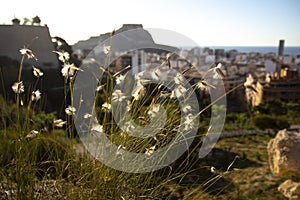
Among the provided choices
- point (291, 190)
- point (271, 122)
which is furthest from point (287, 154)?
point (271, 122)

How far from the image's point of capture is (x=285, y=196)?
324 cm

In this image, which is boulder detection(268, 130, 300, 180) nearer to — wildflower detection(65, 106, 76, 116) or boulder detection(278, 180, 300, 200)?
boulder detection(278, 180, 300, 200)

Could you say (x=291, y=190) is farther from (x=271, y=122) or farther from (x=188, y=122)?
(x=271, y=122)

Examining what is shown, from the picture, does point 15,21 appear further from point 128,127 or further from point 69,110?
point 128,127

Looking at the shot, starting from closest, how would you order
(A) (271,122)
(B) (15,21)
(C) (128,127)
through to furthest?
(C) (128,127)
(B) (15,21)
(A) (271,122)

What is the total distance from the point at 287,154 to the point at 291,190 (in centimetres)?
48

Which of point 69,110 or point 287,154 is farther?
point 287,154

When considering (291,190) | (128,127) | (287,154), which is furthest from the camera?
(287,154)

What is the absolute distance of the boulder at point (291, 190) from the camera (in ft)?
9.84

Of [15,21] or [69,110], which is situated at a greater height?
[15,21]

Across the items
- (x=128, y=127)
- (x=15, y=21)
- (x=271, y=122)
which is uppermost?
(x=15, y=21)

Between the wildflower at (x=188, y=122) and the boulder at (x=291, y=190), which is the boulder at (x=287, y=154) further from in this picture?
the wildflower at (x=188, y=122)

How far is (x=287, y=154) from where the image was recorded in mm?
3447

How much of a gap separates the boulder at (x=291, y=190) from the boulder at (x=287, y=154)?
163mm
